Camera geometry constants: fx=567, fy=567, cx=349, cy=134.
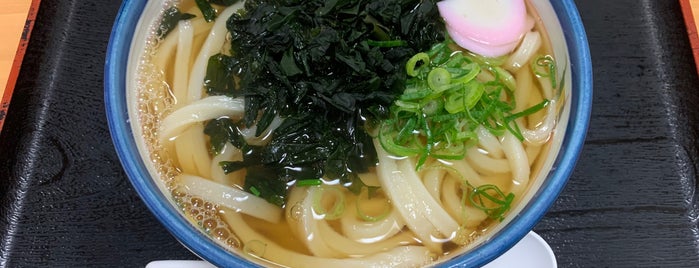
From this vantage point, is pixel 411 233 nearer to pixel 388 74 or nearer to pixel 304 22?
pixel 388 74

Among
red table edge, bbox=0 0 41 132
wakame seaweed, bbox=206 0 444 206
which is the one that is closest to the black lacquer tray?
red table edge, bbox=0 0 41 132

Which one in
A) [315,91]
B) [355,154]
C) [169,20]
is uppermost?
[169,20]

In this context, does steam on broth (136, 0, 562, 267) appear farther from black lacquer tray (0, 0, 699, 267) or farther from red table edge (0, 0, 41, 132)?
red table edge (0, 0, 41, 132)

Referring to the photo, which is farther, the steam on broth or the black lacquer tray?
the black lacquer tray

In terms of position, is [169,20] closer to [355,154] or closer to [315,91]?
[315,91]

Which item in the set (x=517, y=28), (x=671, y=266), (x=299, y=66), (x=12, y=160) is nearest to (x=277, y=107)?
(x=299, y=66)

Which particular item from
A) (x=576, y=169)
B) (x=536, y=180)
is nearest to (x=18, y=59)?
(x=536, y=180)
